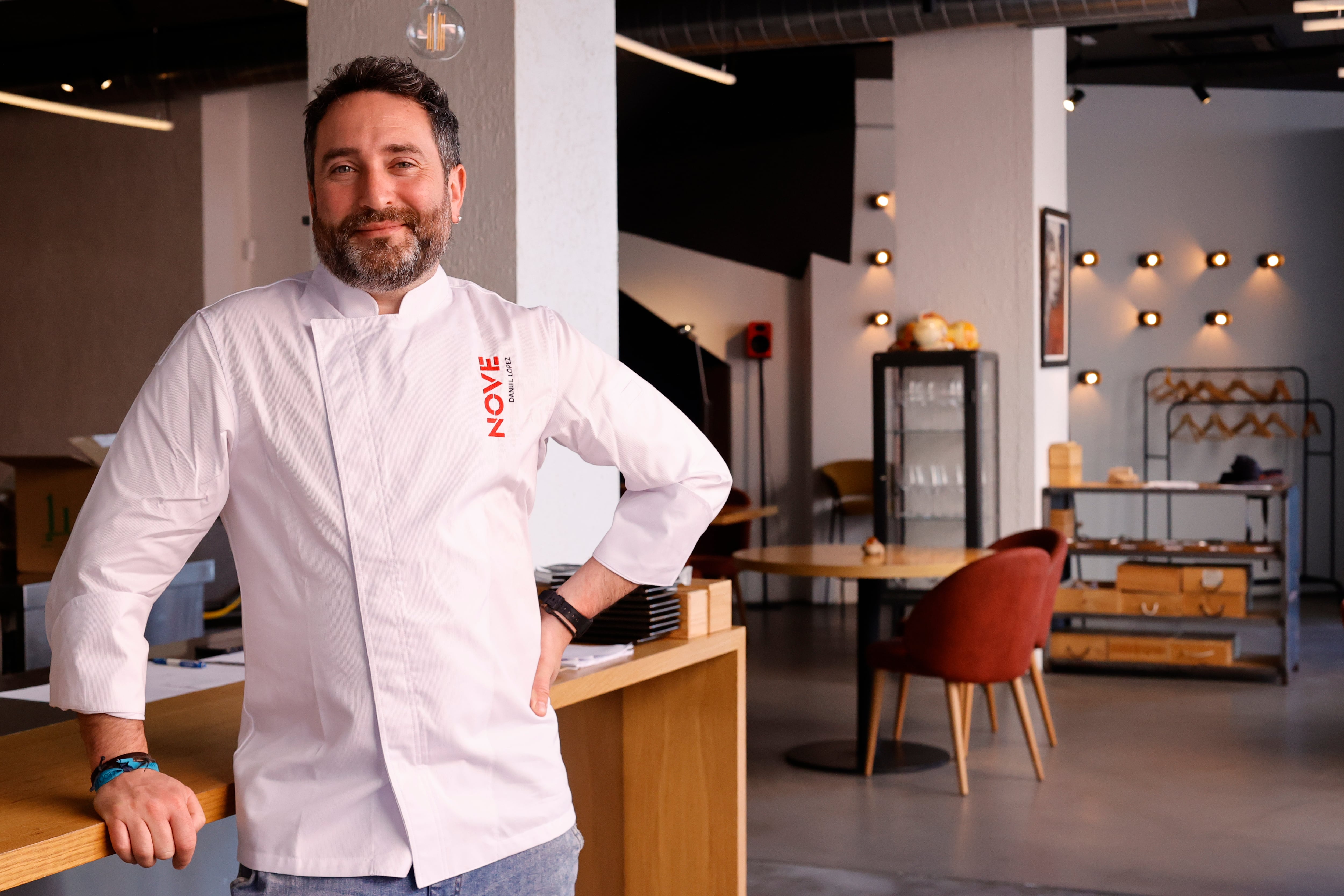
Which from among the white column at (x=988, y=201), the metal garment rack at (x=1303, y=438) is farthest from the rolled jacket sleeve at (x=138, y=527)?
the metal garment rack at (x=1303, y=438)

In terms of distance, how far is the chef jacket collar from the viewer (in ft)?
5.83

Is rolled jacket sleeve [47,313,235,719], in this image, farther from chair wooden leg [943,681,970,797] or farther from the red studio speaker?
the red studio speaker

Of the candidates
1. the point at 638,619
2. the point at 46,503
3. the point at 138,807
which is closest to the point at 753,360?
the point at 46,503

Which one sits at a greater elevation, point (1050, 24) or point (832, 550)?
point (1050, 24)

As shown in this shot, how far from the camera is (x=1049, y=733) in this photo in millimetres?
5730

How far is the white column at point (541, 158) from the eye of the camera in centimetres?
326

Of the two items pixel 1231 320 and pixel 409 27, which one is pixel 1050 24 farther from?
pixel 409 27

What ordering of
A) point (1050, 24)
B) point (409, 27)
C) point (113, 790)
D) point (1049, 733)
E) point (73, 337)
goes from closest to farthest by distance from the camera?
point (113, 790), point (409, 27), point (1049, 733), point (1050, 24), point (73, 337)

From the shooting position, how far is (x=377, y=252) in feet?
5.73

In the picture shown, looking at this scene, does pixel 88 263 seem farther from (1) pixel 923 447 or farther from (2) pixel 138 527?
(2) pixel 138 527

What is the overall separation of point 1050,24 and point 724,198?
3.60 meters

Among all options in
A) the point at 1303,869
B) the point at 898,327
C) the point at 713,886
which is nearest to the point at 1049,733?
the point at 1303,869

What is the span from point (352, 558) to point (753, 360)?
867 centimetres

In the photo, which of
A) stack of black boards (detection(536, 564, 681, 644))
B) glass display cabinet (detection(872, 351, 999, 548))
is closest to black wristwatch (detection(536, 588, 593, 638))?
stack of black boards (detection(536, 564, 681, 644))
